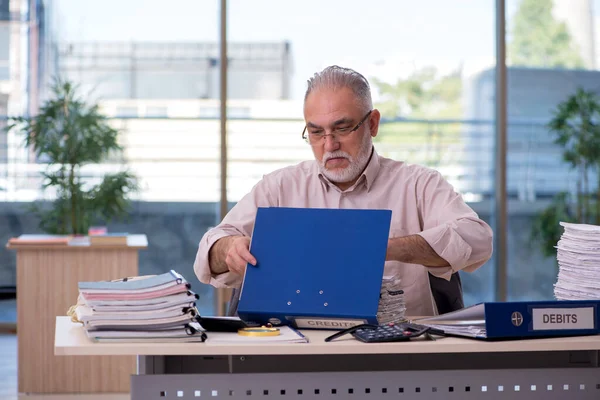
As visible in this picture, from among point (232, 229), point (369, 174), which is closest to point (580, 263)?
point (369, 174)

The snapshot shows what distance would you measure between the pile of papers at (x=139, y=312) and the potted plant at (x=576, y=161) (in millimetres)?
4650

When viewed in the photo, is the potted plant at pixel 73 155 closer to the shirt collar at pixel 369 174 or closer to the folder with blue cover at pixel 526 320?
the shirt collar at pixel 369 174

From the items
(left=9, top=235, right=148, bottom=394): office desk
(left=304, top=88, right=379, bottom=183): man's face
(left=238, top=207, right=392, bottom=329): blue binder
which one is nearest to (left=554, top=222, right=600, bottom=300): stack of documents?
(left=238, top=207, right=392, bottom=329): blue binder

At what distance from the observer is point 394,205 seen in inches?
119

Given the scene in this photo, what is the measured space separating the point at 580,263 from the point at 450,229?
1.29 ft

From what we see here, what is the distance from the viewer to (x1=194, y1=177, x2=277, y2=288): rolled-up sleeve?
2.74 meters

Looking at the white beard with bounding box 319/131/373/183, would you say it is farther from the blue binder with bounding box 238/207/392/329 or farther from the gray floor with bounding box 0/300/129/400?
the gray floor with bounding box 0/300/129/400

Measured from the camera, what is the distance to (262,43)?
6.20 meters

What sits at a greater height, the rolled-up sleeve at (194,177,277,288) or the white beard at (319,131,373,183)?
the white beard at (319,131,373,183)

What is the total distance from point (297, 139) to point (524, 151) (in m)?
1.63

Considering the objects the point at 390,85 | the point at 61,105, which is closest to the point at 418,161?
the point at 390,85

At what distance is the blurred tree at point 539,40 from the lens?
249 inches

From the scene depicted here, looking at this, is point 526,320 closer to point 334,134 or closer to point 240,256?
point 240,256

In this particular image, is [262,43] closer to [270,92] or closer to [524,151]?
[270,92]
